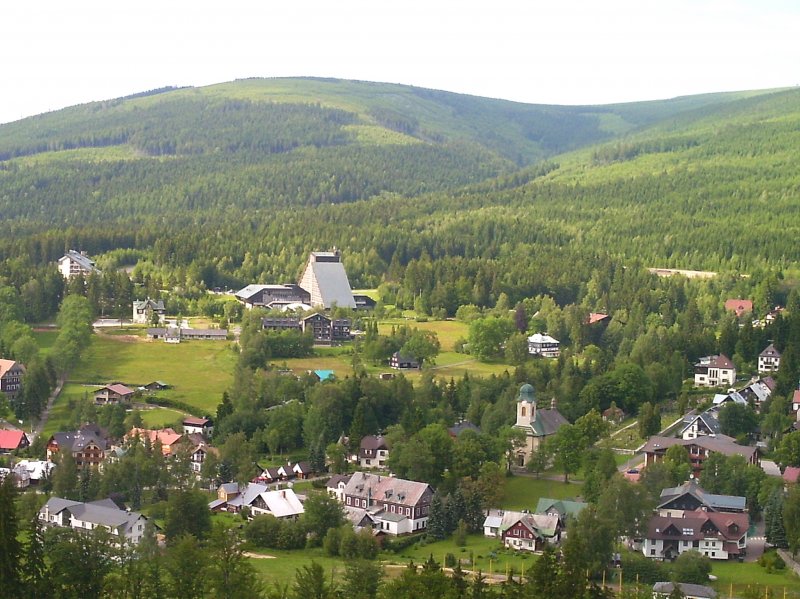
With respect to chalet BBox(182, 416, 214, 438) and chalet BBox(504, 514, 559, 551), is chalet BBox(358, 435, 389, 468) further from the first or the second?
chalet BBox(504, 514, 559, 551)

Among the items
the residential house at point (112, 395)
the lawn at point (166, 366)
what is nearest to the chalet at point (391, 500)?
the lawn at point (166, 366)

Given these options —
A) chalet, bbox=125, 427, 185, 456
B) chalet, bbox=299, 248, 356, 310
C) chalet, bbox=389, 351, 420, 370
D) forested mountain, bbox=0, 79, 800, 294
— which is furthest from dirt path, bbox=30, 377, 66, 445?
forested mountain, bbox=0, 79, 800, 294

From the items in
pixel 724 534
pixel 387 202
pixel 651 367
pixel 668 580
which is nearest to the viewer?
pixel 668 580

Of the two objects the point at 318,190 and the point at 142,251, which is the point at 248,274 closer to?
the point at 142,251

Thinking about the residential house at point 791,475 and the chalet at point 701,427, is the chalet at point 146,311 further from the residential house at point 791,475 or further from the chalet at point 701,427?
the residential house at point 791,475

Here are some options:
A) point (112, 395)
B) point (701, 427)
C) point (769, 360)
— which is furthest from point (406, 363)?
point (701, 427)

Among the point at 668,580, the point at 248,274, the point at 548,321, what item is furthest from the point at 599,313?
the point at 668,580

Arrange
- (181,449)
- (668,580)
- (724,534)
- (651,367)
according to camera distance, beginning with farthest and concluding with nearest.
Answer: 1. (651,367)
2. (181,449)
3. (724,534)
4. (668,580)
